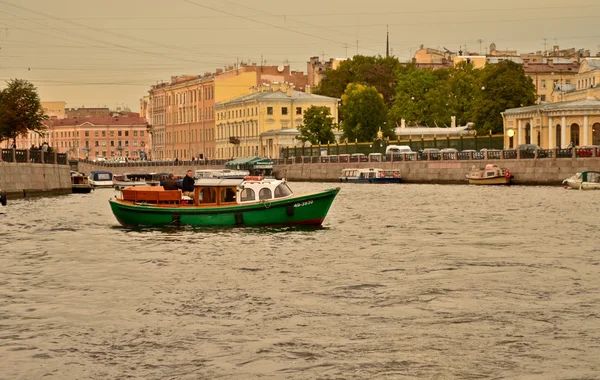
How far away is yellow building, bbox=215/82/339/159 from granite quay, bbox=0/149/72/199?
188ft

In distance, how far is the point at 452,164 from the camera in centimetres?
8844

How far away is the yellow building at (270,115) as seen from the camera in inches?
5359

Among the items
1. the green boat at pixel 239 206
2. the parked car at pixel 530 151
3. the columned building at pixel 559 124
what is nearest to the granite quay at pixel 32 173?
the green boat at pixel 239 206

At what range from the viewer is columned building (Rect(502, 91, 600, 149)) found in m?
84.0

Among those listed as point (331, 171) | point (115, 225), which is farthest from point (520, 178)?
point (115, 225)

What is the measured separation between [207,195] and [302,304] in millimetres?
16863

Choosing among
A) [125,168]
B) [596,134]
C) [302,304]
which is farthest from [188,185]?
[125,168]

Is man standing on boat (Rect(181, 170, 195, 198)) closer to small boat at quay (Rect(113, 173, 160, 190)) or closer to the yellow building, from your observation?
small boat at quay (Rect(113, 173, 160, 190))

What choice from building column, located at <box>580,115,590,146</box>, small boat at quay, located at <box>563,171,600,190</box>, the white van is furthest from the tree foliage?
small boat at quay, located at <box>563,171,600,190</box>

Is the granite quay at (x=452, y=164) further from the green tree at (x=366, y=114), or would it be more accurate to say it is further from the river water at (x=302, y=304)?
the river water at (x=302, y=304)

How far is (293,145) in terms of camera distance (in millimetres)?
129875

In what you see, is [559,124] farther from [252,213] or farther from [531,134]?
[252,213]

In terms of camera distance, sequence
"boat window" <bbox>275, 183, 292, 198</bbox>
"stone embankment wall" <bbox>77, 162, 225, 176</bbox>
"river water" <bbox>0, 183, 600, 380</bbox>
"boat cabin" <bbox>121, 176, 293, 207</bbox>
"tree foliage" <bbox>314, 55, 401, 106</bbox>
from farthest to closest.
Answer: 1. "tree foliage" <bbox>314, 55, 401, 106</bbox>
2. "stone embankment wall" <bbox>77, 162, 225, 176</bbox>
3. "boat window" <bbox>275, 183, 292, 198</bbox>
4. "boat cabin" <bbox>121, 176, 293, 207</bbox>
5. "river water" <bbox>0, 183, 600, 380</bbox>

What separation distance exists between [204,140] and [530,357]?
14505cm
